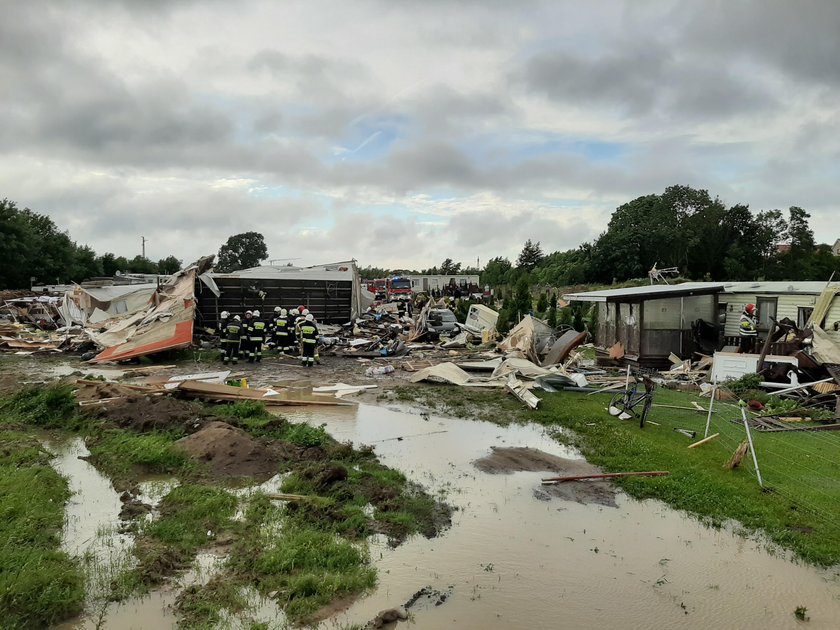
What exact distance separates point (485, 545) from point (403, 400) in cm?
722

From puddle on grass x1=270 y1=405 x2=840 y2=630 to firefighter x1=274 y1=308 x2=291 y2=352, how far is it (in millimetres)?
13071

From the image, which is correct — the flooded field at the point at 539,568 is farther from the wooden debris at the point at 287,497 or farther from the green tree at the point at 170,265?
the green tree at the point at 170,265

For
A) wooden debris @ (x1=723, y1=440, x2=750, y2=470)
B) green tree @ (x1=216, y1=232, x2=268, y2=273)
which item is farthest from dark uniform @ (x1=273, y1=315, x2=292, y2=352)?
green tree @ (x1=216, y1=232, x2=268, y2=273)

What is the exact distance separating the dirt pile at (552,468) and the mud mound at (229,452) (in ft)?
10.2

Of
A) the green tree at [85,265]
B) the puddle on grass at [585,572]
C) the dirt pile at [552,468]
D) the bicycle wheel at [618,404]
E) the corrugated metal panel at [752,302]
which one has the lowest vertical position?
the puddle on grass at [585,572]

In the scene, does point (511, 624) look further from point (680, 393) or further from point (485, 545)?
point (680, 393)

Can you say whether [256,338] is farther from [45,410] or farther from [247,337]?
[45,410]

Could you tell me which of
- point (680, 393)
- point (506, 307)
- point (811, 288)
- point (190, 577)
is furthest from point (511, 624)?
point (506, 307)

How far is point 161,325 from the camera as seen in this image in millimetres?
18688

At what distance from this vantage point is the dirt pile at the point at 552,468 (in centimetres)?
704

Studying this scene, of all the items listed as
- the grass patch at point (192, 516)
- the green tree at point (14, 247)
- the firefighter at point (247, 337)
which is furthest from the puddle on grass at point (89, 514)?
the green tree at point (14, 247)

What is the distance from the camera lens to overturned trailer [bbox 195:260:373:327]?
23531 mm

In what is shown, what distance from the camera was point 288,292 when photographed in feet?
82.6

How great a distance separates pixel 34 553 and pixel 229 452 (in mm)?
3128
